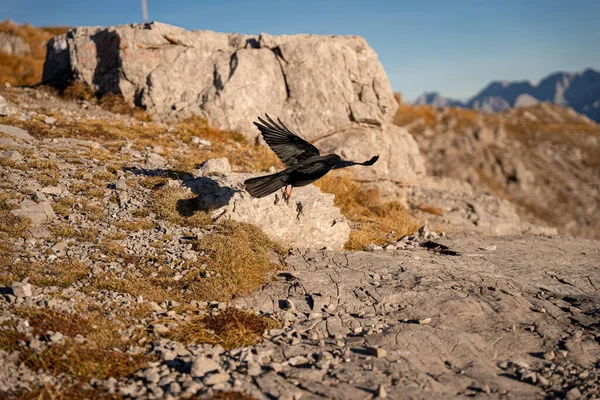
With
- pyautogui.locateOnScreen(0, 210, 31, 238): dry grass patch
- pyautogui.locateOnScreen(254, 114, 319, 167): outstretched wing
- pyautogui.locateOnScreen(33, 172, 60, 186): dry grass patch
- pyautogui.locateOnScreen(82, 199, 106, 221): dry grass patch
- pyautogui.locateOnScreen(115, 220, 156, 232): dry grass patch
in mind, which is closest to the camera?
pyautogui.locateOnScreen(0, 210, 31, 238): dry grass patch

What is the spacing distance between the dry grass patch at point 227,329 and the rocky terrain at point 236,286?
0.09 feet

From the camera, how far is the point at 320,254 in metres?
9.78

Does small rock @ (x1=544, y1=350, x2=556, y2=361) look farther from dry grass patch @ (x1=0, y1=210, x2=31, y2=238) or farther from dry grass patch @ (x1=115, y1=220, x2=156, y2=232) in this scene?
dry grass patch @ (x1=0, y1=210, x2=31, y2=238)

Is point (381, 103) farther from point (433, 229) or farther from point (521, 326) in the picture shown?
point (521, 326)

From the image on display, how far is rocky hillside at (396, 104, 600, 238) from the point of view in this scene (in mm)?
57750

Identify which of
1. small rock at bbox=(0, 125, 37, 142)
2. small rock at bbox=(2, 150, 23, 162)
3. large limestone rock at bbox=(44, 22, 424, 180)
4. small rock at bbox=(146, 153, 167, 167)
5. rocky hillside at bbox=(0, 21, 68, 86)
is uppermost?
rocky hillside at bbox=(0, 21, 68, 86)

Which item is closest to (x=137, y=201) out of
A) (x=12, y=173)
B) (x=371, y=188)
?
(x=12, y=173)

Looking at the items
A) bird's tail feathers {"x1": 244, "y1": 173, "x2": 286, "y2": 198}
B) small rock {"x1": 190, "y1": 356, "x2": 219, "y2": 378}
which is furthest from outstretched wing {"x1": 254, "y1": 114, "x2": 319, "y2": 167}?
small rock {"x1": 190, "y1": 356, "x2": 219, "y2": 378}

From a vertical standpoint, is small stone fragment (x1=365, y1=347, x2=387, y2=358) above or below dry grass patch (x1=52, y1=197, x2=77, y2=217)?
below

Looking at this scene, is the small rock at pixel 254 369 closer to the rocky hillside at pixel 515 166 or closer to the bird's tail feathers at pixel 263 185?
the bird's tail feathers at pixel 263 185

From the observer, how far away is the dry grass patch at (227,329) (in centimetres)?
595

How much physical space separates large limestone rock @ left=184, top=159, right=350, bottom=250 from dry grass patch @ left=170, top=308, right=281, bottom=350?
3072mm

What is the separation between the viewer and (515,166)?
63938 millimetres

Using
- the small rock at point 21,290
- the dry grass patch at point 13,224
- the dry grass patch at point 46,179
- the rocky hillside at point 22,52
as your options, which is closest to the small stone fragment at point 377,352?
the small rock at point 21,290
